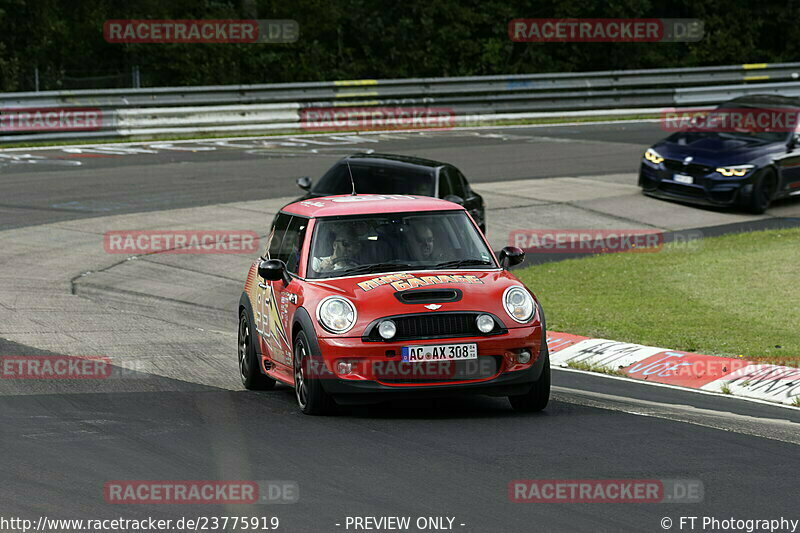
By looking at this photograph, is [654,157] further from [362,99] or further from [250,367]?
[250,367]

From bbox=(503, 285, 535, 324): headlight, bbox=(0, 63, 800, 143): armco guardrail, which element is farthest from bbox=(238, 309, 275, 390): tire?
bbox=(0, 63, 800, 143): armco guardrail

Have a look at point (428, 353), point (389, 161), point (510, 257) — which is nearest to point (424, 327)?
point (428, 353)

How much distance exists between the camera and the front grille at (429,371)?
8.45 m

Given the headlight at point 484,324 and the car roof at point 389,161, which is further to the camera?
the car roof at point 389,161

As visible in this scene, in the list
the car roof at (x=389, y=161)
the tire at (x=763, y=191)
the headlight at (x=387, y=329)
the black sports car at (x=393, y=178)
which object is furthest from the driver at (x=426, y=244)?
the tire at (x=763, y=191)

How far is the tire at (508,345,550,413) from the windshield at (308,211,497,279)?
1017mm

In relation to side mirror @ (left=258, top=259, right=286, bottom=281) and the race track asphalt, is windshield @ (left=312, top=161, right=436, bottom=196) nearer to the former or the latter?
the race track asphalt

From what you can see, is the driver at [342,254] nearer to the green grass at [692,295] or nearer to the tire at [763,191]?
the green grass at [692,295]

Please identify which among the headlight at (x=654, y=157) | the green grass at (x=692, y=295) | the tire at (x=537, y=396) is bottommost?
the green grass at (x=692, y=295)

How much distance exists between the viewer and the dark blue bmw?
72.3 ft

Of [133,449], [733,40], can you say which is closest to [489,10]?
[733,40]

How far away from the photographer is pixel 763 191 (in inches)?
876

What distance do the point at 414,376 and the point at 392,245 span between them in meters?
1.30

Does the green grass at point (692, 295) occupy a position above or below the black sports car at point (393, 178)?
below
